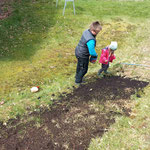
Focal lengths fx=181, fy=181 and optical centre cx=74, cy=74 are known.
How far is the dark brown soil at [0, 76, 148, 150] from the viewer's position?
3.34 m

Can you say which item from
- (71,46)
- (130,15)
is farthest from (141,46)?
(130,15)

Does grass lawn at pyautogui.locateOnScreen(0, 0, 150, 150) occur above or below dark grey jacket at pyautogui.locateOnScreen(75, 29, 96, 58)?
below

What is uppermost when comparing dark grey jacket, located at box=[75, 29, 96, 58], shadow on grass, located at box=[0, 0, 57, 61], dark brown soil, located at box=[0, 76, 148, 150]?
dark grey jacket, located at box=[75, 29, 96, 58]

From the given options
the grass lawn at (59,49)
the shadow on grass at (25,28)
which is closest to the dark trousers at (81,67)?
the grass lawn at (59,49)

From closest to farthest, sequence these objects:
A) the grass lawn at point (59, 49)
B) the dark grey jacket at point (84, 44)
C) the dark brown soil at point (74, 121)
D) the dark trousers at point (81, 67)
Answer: the dark brown soil at point (74, 121)
the grass lawn at point (59, 49)
the dark grey jacket at point (84, 44)
the dark trousers at point (81, 67)

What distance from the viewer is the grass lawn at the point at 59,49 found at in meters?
4.03

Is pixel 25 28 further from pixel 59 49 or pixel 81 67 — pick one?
pixel 81 67

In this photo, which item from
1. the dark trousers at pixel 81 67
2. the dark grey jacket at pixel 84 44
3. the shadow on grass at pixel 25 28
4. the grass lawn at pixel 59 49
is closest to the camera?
the grass lawn at pixel 59 49

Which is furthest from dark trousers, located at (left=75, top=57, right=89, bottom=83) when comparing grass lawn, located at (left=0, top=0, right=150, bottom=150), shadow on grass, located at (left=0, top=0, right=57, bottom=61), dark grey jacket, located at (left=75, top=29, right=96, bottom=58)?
shadow on grass, located at (left=0, top=0, right=57, bottom=61)

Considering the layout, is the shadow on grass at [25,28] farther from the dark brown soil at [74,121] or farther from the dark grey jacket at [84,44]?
the dark brown soil at [74,121]

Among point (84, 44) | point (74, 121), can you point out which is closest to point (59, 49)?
point (84, 44)

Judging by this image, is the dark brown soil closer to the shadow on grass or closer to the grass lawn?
the grass lawn

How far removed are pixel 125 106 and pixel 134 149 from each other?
1.11 meters

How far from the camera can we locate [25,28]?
8.99 meters
